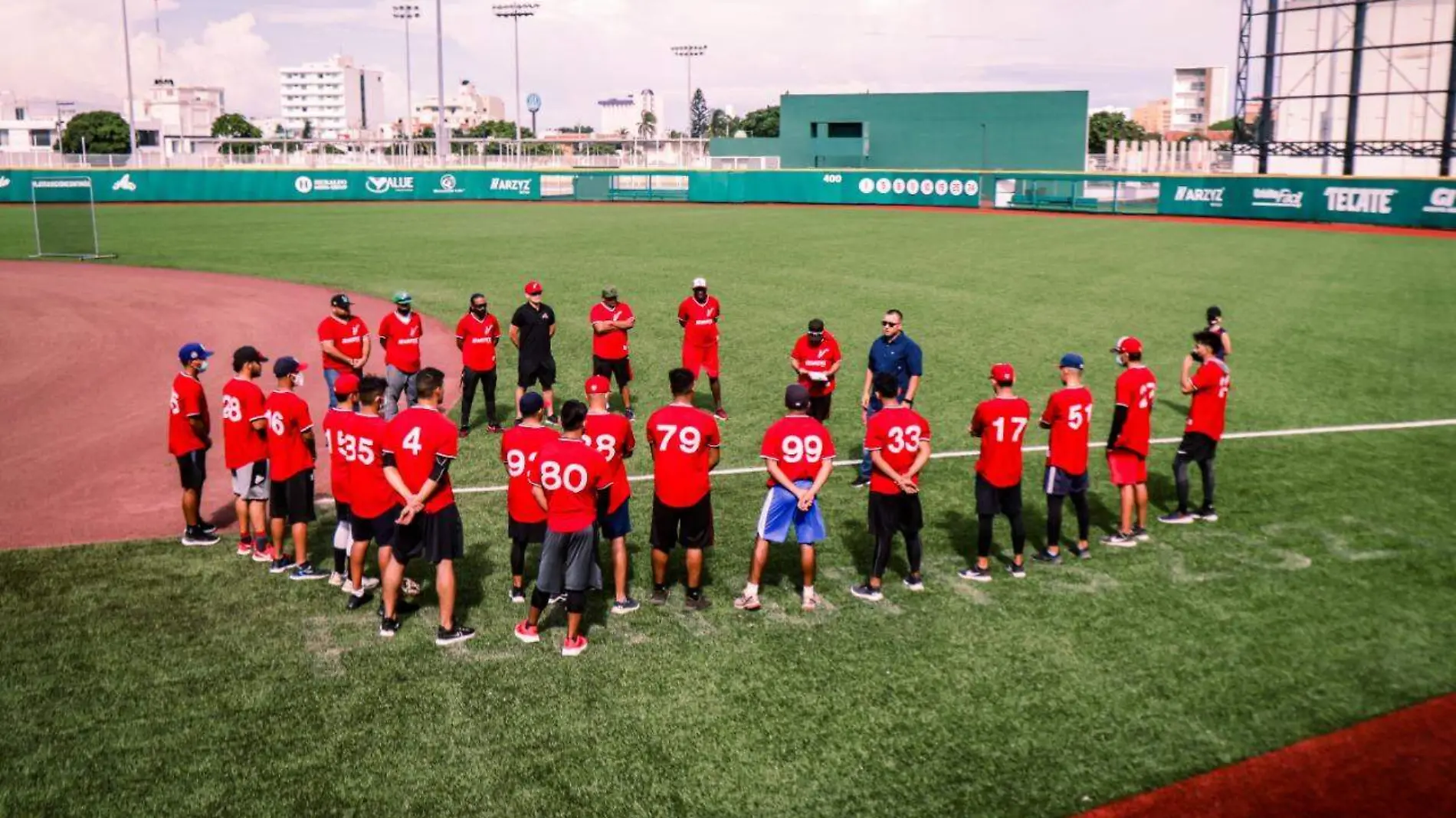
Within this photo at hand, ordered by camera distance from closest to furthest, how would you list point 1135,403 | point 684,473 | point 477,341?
point 684,473 < point 1135,403 < point 477,341

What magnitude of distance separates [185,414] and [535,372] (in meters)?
5.54

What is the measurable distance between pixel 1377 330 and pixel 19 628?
2481 cm

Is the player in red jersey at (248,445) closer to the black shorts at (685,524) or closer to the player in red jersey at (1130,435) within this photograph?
the black shorts at (685,524)

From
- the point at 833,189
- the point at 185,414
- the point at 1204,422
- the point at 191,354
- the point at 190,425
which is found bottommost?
the point at 1204,422

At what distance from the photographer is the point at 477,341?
1541cm

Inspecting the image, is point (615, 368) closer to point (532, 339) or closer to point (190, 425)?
point (532, 339)

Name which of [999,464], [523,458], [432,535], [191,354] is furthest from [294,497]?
[999,464]

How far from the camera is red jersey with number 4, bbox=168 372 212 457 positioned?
1073 centimetres

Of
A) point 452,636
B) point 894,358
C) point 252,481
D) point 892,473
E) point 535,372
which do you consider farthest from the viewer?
A: point 535,372

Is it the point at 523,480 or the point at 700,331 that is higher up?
the point at 700,331

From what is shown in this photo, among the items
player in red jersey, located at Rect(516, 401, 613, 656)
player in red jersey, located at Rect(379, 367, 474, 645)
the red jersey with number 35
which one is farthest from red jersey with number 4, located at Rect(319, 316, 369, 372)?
player in red jersey, located at Rect(516, 401, 613, 656)

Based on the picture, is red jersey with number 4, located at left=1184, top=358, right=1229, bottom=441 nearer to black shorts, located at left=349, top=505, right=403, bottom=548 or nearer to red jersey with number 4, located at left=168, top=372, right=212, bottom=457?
black shorts, located at left=349, top=505, right=403, bottom=548

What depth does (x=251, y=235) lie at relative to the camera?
41719 mm

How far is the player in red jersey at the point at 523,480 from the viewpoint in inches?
351
